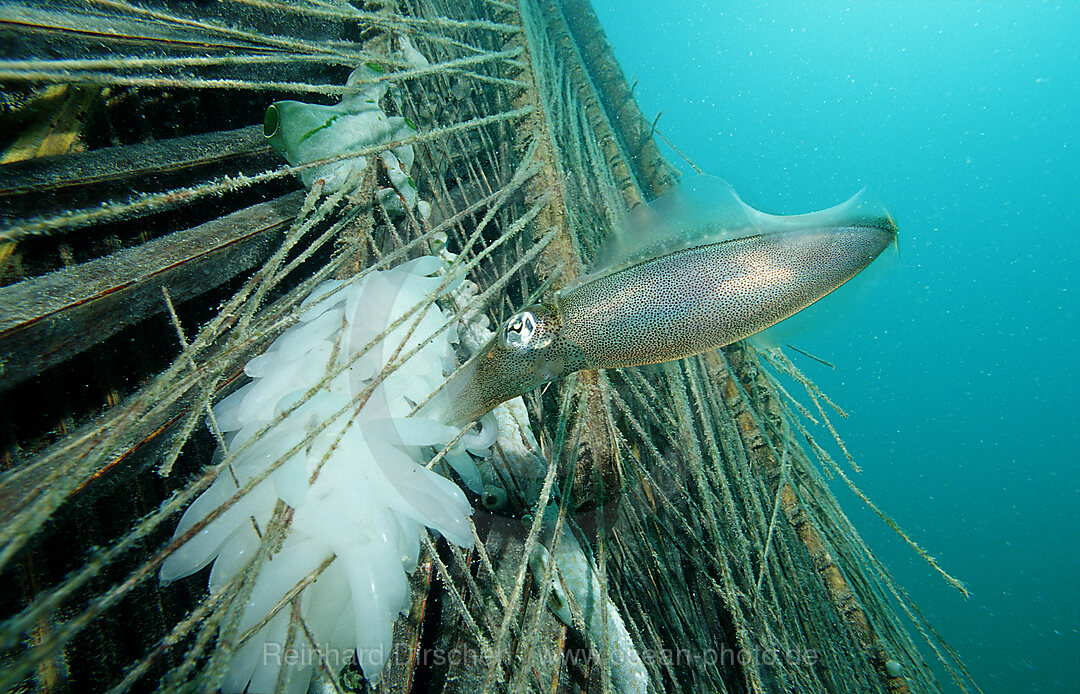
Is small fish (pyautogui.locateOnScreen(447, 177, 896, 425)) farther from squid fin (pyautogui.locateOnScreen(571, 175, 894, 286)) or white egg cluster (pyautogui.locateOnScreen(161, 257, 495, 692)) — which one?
white egg cluster (pyautogui.locateOnScreen(161, 257, 495, 692))

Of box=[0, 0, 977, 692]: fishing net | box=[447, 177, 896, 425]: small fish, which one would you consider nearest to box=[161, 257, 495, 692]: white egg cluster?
box=[0, 0, 977, 692]: fishing net

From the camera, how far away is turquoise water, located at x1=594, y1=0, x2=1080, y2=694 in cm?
3534

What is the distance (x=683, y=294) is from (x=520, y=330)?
0.48 meters

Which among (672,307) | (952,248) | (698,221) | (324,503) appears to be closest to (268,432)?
(324,503)

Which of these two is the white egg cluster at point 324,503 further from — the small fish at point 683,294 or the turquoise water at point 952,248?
the turquoise water at point 952,248

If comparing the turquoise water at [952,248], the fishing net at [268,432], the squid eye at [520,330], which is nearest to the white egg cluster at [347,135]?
the fishing net at [268,432]

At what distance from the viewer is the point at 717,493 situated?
→ 1.81 m

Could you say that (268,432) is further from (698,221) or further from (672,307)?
(698,221)

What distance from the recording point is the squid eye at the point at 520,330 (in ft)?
4.33

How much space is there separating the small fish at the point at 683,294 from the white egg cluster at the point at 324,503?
0.24 m

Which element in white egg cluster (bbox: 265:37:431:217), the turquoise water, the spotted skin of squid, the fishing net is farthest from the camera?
the turquoise water

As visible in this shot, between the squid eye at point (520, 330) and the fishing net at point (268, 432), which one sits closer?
the fishing net at point (268, 432)

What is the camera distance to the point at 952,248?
232 feet

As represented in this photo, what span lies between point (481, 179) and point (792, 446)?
2.14 m
